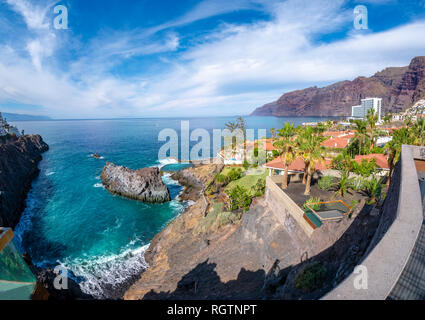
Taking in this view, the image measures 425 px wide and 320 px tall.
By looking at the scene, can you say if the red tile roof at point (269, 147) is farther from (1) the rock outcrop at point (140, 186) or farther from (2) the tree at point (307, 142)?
(2) the tree at point (307, 142)

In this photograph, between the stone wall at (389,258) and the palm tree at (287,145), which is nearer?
the stone wall at (389,258)

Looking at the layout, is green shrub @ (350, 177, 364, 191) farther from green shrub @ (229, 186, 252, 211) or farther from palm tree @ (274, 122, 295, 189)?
green shrub @ (229, 186, 252, 211)

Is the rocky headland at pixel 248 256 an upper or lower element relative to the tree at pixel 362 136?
lower

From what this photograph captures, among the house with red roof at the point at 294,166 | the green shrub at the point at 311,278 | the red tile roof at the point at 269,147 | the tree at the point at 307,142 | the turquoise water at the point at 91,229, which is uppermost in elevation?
the tree at the point at 307,142

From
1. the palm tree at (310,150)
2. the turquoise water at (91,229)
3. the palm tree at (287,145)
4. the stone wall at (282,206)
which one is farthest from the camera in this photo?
the turquoise water at (91,229)

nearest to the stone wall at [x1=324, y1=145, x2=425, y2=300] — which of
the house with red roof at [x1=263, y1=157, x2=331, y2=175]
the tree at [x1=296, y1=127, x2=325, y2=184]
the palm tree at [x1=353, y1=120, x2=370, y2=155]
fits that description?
the tree at [x1=296, y1=127, x2=325, y2=184]

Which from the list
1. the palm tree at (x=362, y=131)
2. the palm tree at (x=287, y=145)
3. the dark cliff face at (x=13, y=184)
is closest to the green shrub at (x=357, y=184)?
the palm tree at (x=287, y=145)
